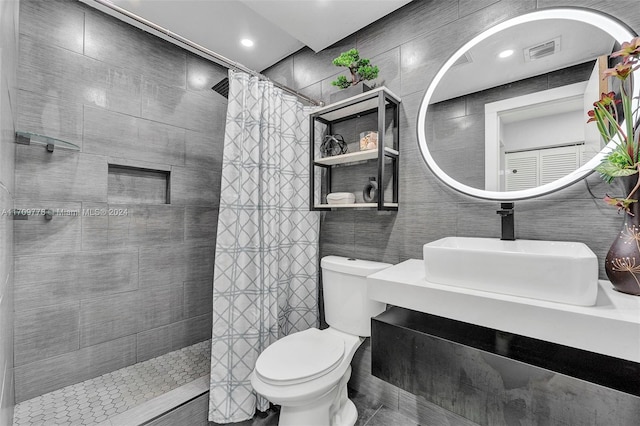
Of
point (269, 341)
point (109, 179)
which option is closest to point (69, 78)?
point (109, 179)

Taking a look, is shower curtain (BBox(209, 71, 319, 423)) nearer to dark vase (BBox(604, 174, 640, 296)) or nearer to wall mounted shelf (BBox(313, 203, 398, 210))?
wall mounted shelf (BBox(313, 203, 398, 210))

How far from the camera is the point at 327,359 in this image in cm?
132

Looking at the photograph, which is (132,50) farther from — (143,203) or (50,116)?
(143,203)

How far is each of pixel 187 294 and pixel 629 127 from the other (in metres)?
2.60

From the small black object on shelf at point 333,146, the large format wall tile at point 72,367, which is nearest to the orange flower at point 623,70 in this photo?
the small black object on shelf at point 333,146

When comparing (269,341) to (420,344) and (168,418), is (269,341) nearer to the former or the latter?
(168,418)

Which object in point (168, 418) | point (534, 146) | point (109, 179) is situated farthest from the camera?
point (109, 179)

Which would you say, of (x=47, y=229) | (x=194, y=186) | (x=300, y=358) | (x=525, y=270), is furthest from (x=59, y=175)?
(x=525, y=270)

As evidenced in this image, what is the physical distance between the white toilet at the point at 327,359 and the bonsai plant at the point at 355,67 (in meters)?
1.12

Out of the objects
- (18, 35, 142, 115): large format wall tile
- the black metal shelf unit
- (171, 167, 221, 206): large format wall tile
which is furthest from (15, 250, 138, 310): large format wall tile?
the black metal shelf unit

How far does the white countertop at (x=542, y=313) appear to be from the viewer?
697mm

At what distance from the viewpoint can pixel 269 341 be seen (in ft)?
5.39

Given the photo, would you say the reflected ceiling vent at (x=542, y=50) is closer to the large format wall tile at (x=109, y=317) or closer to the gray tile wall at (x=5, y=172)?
the gray tile wall at (x=5, y=172)

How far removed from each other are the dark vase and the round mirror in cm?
26
